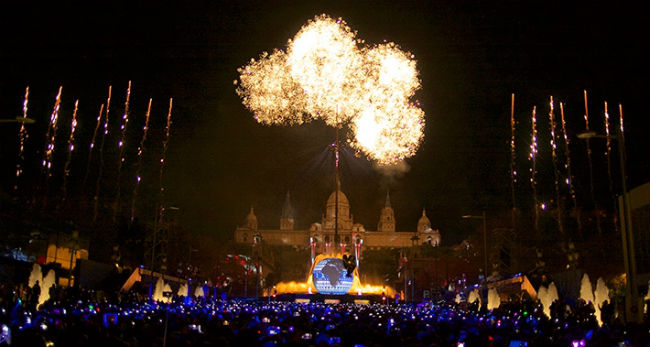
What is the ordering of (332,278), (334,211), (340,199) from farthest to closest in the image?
(334,211), (340,199), (332,278)

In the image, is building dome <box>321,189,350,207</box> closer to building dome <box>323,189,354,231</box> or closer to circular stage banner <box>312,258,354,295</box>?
building dome <box>323,189,354,231</box>

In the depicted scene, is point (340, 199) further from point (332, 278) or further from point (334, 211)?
point (332, 278)

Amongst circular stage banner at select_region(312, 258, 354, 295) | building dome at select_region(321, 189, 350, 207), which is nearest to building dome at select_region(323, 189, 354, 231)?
building dome at select_region(321, 189, 350, 207)

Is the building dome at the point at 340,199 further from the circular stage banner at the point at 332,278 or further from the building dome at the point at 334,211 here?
the circular stage banner at the point at 332,278

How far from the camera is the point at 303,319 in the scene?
18734 mm

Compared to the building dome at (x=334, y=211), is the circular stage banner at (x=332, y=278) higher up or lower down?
lower down

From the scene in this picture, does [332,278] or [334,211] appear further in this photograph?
[334,211]

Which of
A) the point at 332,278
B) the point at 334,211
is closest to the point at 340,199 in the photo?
the point at 334,211

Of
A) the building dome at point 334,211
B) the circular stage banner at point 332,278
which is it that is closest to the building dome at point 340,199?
the building dome at point 334,211

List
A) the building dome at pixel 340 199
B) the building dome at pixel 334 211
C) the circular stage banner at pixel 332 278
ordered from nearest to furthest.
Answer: the circular stage banner at pixel 332 278 < the building dome at pixel 340 199 < the building dome at pixel 334 211

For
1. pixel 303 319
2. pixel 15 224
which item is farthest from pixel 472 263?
pixel 303 319

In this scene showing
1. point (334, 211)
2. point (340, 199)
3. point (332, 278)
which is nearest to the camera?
point (332, 278)

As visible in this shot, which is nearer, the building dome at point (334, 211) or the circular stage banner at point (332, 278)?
the circular stage banner at point (332, 278)

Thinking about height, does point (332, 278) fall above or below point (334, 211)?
below
